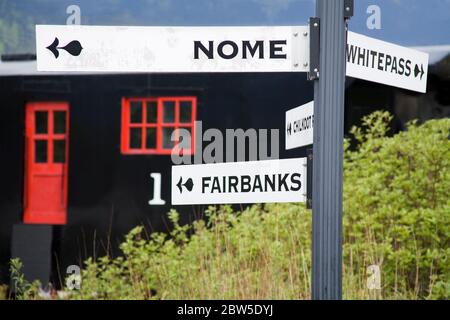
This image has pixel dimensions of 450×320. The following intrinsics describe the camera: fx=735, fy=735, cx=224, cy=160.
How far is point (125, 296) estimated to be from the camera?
531cm

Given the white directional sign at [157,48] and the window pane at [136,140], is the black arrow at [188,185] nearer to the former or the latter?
the white directional sign at [157,48]

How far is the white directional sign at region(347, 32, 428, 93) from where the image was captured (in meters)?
2.52

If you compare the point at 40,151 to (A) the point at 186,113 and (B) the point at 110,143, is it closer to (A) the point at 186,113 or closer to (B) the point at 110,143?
(B) the point at 110,143

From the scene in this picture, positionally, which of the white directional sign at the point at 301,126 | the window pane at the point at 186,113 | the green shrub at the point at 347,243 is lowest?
the green shrub at the point at 347,243

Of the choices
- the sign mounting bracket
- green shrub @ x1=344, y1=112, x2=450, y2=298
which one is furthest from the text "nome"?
green shrub @ x1=344, y1=112, x2=450, y2=298

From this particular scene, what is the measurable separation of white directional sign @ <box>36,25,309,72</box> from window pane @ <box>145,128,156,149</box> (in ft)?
9.78

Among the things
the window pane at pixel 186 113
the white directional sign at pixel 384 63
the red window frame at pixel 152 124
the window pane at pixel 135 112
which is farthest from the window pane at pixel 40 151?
the white directional sign at pixel 384 63

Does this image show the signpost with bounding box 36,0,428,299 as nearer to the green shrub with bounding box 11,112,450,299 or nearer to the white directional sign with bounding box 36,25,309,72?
the white directional sign with bounding box 36,25,309,72

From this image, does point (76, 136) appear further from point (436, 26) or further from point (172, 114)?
point (436, 26)

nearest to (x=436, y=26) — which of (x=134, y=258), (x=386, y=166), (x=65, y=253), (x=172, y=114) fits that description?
(x=386, y=166)

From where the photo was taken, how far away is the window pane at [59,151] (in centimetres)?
555

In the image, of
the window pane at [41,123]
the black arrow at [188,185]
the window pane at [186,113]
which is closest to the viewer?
the black arrow at [188,185]

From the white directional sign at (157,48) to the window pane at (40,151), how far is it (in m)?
3.15
